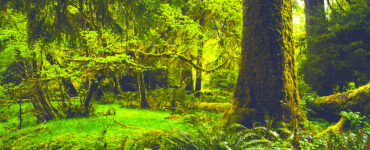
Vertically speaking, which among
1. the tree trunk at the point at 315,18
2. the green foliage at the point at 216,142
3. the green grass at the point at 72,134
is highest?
the tree trunk at the point at 315,18

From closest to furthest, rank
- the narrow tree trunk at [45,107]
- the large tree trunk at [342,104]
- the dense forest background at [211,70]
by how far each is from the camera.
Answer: the dense forest background at [211,70] < the large tree trunk at [342,104] < the narrow tree trunk at [45,107]

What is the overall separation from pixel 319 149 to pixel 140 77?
8883mm

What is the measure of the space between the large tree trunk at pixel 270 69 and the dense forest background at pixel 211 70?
21mm

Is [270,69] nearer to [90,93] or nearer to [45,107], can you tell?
[90,93]

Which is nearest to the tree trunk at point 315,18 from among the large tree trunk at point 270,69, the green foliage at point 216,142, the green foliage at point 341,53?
the green foliage at point 341,53

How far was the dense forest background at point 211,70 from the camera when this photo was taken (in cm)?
371

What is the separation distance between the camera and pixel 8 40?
659cm

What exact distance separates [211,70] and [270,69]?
22.9ft

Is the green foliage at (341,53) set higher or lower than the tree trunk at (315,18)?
lower

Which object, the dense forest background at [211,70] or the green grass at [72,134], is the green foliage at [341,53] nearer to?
the dense forest background at [211,70]

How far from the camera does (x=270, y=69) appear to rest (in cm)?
444

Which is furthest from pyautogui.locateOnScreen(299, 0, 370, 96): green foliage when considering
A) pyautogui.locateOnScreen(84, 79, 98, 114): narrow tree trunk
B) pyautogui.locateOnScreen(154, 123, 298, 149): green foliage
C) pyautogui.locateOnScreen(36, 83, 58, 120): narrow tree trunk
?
pyautogui.locateOnScreen(36, 83, 58, 120): narrow tree trunk

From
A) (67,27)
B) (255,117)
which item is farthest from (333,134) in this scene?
(67,27)

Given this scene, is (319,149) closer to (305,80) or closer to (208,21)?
(305,80)
